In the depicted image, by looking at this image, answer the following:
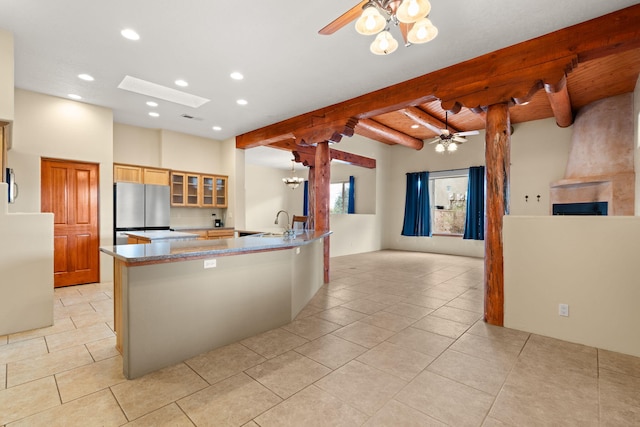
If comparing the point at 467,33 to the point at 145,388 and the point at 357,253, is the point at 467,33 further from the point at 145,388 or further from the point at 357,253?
the point at 357,253

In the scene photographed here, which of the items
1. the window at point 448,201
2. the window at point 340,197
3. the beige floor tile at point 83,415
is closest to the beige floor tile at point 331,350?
the beige floor tile at point 83,415

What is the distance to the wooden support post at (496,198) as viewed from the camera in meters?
3.36

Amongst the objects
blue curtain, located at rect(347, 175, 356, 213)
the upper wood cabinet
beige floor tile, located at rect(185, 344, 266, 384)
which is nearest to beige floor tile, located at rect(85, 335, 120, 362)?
beige floor tile, located at rect(185, 344, 266, 384)

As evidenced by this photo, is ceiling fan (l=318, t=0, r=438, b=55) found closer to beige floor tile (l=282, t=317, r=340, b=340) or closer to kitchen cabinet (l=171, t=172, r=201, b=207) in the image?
beige floor tile (l=282, t=317, r=340, b=340)

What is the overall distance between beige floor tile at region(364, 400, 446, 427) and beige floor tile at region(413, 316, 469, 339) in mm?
1396

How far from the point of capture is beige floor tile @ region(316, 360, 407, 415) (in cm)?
197

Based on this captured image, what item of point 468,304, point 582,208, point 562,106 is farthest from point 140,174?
point 582,208

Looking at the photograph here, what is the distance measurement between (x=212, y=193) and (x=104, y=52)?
12.8 feet

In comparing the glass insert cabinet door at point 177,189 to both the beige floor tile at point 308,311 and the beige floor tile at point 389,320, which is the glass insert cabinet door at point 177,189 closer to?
the beige floor tile at point 308,311

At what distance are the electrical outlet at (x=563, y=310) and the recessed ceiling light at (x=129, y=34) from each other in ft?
16.7

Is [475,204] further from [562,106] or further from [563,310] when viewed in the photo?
[563,310]

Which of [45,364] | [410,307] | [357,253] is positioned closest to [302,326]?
[410,307]

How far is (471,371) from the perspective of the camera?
2.38 metres

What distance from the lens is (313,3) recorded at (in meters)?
2.57
